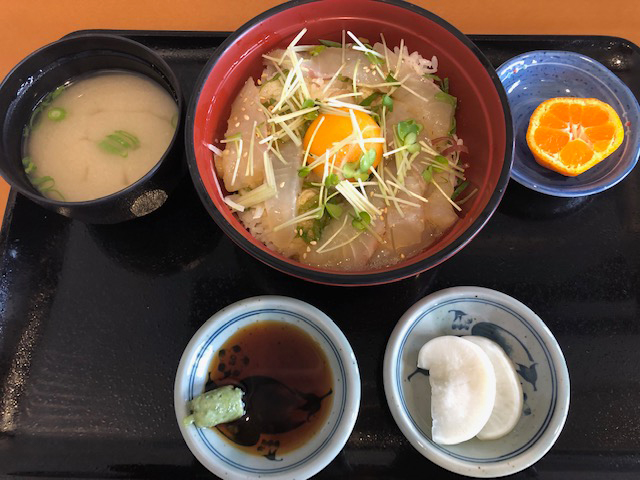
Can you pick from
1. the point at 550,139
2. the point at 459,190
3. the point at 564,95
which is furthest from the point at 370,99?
the point at 564,95

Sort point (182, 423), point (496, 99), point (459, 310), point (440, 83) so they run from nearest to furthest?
point (182, 423) < point (496, 99) < point (459, 310) < point (440, 83)

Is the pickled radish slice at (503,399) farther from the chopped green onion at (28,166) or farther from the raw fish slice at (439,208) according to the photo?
the chopped green onion at (28,166)

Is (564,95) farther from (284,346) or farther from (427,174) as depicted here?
(284,346)

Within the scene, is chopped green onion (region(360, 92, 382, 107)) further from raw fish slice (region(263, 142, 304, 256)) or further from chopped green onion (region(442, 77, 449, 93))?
raw fish slice (region(263, 142, 304, 256))

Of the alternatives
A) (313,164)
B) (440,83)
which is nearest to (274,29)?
(313,164)

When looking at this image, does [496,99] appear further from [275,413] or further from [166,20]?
[166,20]

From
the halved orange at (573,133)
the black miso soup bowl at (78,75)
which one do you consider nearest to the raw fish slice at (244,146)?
the black miso soup bowl at (78,75)

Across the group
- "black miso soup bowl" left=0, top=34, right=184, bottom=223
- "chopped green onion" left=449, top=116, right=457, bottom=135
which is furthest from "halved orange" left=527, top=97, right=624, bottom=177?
"black miso soup bowl" left=0, top=34, right=184, bottom=223
